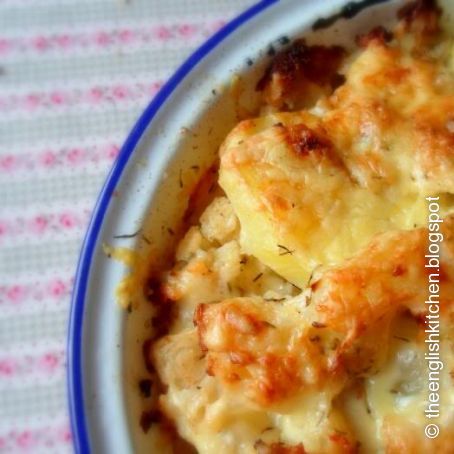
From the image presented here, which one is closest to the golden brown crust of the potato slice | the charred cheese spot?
the charred cheese spot

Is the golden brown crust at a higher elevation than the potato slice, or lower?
higher

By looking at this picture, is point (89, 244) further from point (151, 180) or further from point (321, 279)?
point (321, 279)

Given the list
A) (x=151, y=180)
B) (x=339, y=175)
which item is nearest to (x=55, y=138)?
(x=151, y=180)

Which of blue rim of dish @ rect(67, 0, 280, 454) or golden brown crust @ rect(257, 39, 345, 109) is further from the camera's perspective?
golden brown crust @ rect(257, 39, 345, 109)

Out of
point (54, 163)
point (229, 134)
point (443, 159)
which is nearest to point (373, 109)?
point (443, 159)

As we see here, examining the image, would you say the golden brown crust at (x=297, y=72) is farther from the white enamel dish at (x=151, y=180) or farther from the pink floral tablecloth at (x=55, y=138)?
the pink floral tablecloth at (x=55, y=138)

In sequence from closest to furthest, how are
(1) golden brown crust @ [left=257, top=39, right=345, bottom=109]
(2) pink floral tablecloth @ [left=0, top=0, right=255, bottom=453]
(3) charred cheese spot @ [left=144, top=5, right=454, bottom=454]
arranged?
(3) charred cheese spot @ [left=144, top=5, right=454, bottom=454] < (1) golden brown crust @ [left=257, top=39, right=345, bottom=109] < (2) pink floral tablecloth @ [left=0, top=0, right=255, bottom=453]

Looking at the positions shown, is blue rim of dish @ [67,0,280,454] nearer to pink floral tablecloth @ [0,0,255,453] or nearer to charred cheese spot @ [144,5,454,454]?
charred cheese spot @ [144,5,454,454]
